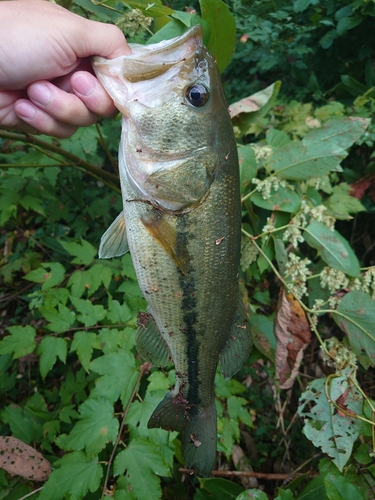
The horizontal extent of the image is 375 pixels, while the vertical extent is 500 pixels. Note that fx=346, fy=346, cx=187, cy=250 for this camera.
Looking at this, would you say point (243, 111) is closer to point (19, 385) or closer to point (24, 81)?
point (24, 81)

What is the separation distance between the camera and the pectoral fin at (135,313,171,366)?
1593 millimetres

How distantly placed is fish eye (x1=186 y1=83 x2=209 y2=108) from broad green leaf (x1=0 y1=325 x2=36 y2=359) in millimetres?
1660

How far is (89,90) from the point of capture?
134 cm

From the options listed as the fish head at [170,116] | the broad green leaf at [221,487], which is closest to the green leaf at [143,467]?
the broad green leaf at [221,487]

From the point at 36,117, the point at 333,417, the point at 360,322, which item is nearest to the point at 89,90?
the point at 36,117

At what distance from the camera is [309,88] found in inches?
115

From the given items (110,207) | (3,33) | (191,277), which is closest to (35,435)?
(191,277)

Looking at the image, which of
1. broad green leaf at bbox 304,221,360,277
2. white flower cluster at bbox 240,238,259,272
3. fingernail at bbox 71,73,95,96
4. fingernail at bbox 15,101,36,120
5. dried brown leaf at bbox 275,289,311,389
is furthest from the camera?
white flower cluster at bbox 240,238,259,272

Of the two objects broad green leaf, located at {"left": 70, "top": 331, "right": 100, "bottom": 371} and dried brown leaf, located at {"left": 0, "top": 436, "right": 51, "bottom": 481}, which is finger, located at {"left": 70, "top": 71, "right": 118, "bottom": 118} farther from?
dried brown leaf, located at {"left": 0, "top": 436, "right": 51, "bottom": 481}

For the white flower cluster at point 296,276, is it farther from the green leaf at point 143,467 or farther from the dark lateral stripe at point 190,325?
the green leaf at point 143,467

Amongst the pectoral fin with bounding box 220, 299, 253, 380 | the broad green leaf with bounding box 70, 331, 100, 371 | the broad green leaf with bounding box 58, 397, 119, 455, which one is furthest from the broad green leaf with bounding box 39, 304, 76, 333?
the pectoral fin with bounding box 220, 299, 253, 380

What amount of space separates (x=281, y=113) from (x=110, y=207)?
184 cm

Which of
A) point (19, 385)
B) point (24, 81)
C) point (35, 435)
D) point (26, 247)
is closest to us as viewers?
point (24, 81)

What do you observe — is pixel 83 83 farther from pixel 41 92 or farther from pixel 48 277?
pixel 48 277
